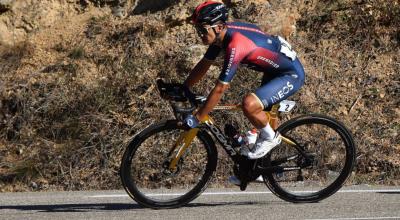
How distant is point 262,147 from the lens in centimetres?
723

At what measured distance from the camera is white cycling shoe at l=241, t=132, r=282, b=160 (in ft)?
23.7

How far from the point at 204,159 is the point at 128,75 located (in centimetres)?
422

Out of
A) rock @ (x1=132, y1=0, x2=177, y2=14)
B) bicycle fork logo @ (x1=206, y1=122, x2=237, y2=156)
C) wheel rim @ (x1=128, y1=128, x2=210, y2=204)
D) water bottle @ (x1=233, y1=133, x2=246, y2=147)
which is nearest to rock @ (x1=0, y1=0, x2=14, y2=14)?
rock @ (x1=132, y1=0, x2=177, y2=14)

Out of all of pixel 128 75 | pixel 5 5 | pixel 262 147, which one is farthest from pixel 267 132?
pixel 5 5

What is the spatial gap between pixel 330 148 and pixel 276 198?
100 cm

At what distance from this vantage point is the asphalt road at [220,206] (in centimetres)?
708

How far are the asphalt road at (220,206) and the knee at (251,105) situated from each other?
0.97 m

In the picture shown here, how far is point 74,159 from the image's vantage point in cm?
1000

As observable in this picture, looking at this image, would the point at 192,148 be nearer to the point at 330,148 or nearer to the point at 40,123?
the point at 330,148

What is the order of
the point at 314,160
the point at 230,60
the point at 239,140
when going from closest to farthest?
the point at 230,60 → the point at 239,140 → the point at 314,160

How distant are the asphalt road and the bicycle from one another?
18 cm

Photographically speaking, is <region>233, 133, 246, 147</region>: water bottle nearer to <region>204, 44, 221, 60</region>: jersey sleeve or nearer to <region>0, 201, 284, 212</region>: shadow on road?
<region>0, 201, 284, 212</region>: shadow on road

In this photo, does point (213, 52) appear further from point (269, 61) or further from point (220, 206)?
point (220, 206)

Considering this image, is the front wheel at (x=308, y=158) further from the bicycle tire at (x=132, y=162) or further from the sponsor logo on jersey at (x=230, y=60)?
the sponsor logo on jersey at (x=230, y=60)
